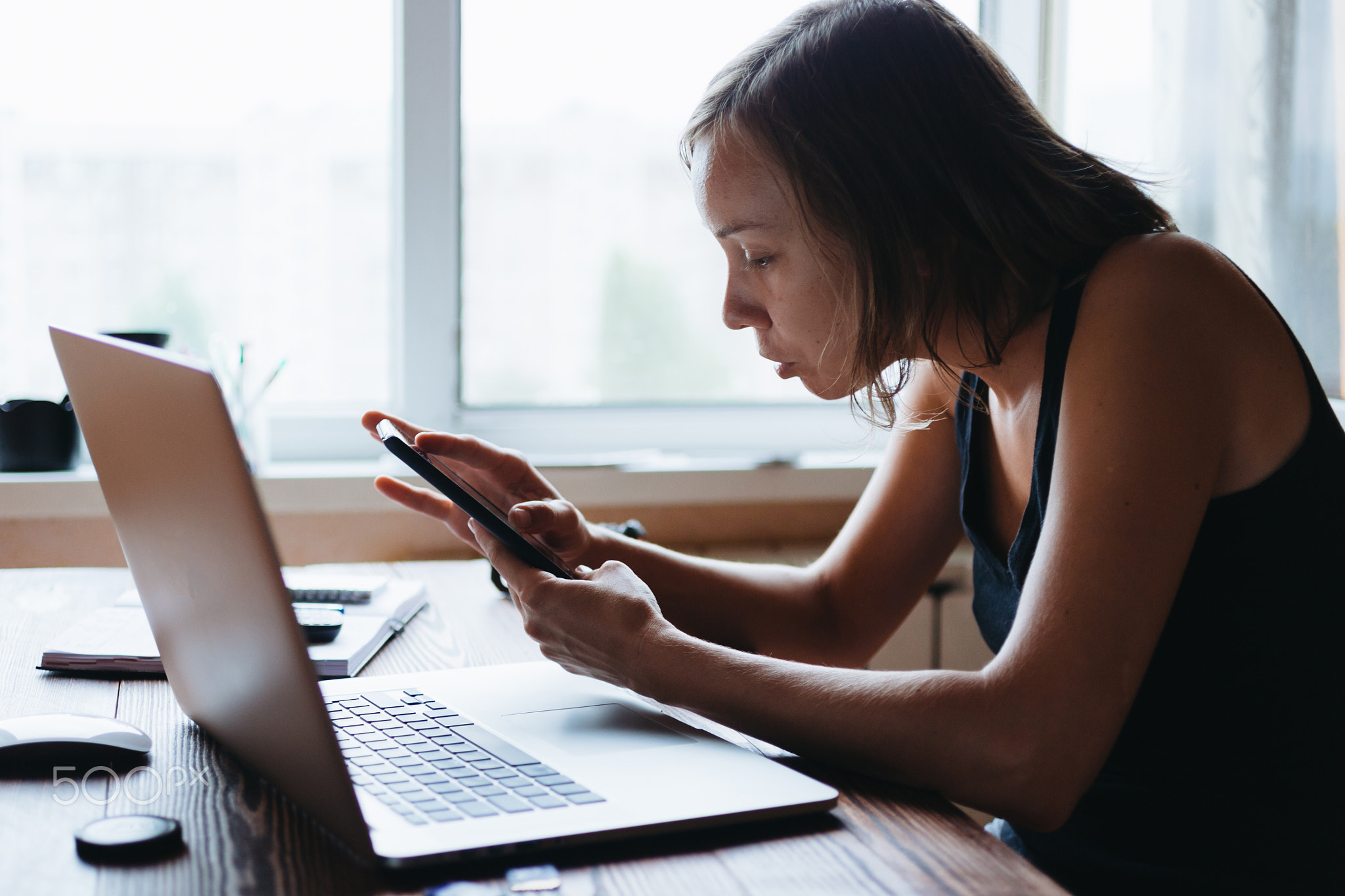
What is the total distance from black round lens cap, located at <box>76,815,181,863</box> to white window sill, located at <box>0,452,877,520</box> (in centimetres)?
103

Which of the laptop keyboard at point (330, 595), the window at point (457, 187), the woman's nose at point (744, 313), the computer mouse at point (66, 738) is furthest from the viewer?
the window at point (457, 187)

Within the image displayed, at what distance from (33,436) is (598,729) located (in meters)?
1.21

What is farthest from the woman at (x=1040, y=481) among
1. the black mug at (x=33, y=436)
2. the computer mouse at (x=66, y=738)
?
the black mug at (x=33, y=436)

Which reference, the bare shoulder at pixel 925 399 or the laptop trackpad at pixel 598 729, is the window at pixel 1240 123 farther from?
the laptop trackpad at pixel 598 729

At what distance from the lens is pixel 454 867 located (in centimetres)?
52

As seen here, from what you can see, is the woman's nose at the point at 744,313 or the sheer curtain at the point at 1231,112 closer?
the woman's nose at the point at 744,313

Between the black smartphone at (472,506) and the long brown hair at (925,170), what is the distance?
33cm

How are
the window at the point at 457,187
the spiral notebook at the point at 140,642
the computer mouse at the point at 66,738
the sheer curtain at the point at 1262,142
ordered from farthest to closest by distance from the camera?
the window at the point at 457,187, the sheer curtain at the point at 1262,142, the spiral notebook at the point at 140,642, the computer mouse at the point at 66,738

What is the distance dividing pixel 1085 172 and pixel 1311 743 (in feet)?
1.54

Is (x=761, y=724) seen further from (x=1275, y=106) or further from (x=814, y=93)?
(x=1275, y=106)

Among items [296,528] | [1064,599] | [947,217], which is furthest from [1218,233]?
[296,528]

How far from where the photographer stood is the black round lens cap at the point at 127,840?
53cm

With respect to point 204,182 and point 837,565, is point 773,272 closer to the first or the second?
point 837,565

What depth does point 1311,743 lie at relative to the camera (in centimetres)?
80
